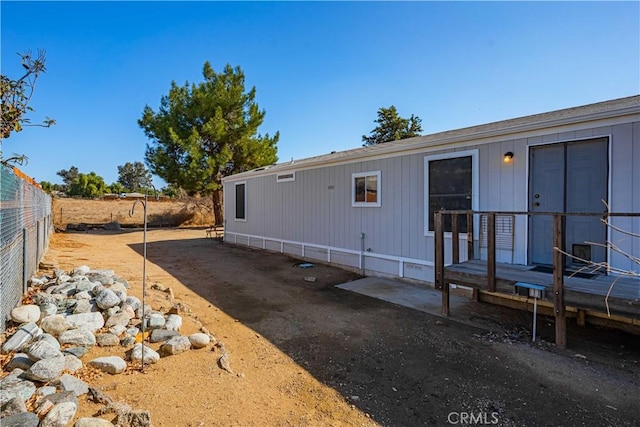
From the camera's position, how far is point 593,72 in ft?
20.8

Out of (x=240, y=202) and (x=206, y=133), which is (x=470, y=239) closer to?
(x=240, y=202)

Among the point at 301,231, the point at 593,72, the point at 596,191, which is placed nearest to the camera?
the point at 596,191

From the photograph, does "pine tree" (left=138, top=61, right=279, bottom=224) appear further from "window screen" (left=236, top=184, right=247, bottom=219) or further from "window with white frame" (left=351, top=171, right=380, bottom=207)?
"window with white frame" (left=351, top=171, right=380, bottom=207)

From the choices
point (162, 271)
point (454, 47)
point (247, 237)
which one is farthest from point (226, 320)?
point (454, 47)

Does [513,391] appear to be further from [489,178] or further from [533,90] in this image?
[533,90]

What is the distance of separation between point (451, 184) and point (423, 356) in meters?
3.15

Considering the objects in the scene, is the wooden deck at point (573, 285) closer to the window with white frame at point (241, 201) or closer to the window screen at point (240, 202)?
the window with white frame at point (241, 201)

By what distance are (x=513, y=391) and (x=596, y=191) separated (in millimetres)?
3024

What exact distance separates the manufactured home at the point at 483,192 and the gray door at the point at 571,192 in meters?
0.01

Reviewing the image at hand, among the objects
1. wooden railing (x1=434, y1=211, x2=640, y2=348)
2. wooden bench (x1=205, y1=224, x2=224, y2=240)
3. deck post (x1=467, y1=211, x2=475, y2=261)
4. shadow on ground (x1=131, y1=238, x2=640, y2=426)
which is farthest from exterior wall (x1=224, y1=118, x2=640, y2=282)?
wooden bench (x1=205, y1=224, x2=224, y2=240)

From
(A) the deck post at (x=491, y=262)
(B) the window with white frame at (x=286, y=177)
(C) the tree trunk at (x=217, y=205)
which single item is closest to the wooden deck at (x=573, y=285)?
(A) the deck post at (x=491, y=262)

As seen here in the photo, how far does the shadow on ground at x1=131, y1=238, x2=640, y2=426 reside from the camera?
2.24m

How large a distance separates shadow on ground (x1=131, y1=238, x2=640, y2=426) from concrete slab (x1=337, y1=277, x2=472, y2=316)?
223 mm

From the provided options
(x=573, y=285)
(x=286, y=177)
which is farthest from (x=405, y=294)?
(x=286, y=177)
